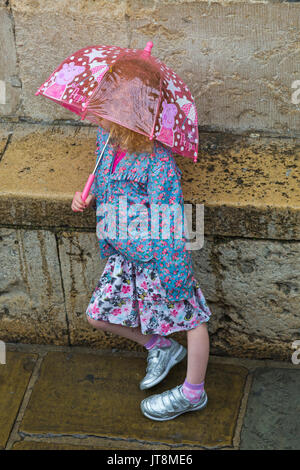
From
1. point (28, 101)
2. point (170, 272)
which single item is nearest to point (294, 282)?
point (170, 272)

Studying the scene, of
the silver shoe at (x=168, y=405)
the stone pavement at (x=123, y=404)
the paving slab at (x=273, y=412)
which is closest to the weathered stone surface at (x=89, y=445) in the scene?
the stone pavement at (x=123, y=404)

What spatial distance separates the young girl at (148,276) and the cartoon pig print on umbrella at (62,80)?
203 mm

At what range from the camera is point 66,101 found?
2623 millimetres

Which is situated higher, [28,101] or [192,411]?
[28,101]

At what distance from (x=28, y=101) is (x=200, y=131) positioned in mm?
788

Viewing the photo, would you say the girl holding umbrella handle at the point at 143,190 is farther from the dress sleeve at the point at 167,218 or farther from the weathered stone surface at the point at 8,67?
the weathered stone surface at the point at 8,67

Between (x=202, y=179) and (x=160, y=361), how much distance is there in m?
0.80

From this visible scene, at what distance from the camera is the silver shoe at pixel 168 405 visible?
10.0 ft

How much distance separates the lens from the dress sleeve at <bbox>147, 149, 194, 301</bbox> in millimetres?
2732

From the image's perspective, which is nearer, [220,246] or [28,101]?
[220,246]

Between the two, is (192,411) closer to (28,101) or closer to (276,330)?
(276,330)

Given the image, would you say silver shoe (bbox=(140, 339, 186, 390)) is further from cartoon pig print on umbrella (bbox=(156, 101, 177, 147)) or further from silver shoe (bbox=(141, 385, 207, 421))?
cartoon pig print on umbrella (bbox=(156, 101, 177, 147))

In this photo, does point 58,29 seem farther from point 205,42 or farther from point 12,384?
point 12,384

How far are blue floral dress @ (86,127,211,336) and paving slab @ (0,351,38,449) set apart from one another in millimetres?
534
